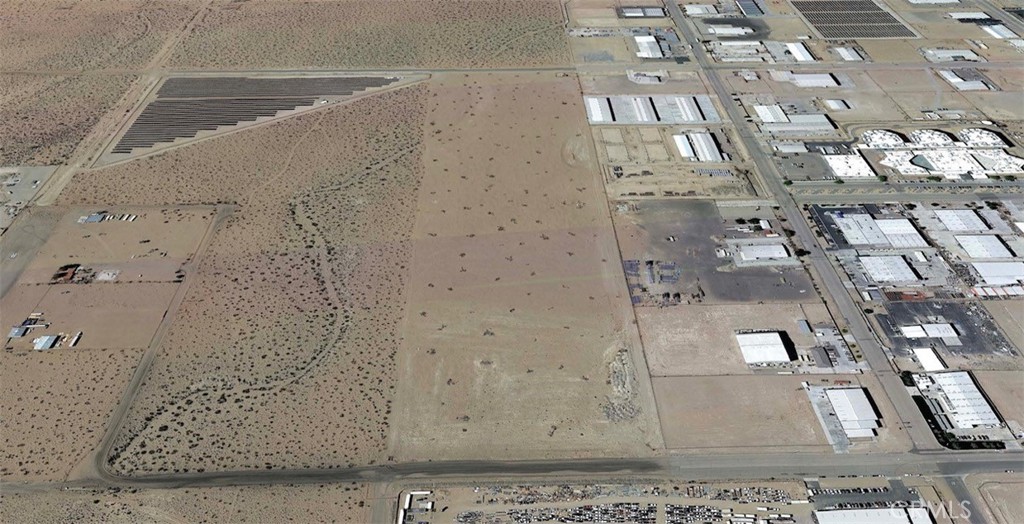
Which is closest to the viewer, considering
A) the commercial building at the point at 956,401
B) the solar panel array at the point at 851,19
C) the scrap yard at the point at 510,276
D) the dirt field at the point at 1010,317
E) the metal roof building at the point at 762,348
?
the scrap yard at the point at 510,276

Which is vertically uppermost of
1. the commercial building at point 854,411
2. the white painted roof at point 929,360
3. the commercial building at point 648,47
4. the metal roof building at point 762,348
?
the commercial building at point 648,47

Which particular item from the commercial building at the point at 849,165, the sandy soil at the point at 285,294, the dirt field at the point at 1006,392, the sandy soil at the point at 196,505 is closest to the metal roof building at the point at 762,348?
the dirt field at the point at 1006,392

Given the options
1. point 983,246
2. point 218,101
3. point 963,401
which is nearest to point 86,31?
point 218,101

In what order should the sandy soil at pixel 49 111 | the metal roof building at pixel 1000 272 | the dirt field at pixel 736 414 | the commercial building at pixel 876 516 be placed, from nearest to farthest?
the commercial building at pixel 876 516, the dirt field at pixel 736 414, the metal roof building at pixel 1000 272, the sandy soil at pixel 49 111

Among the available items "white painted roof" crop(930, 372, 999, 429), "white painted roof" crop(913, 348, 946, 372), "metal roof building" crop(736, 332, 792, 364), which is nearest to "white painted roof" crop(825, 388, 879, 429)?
"metal roof building" crop(736, 332, 792, 364)

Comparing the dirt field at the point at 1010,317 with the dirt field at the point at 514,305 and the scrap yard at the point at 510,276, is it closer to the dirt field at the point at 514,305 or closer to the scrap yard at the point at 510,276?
the scrap yard at the point at 510,276

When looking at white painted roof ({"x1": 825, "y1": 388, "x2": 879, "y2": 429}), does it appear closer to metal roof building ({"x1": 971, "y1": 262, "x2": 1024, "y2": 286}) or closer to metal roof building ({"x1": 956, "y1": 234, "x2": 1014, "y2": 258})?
metal roof building ({"x1": 971, "y1": 262, "x2": 1024, "y2": 286})

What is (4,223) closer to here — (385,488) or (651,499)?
(385,488)

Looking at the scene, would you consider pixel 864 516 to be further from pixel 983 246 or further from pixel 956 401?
pixel 983 246
